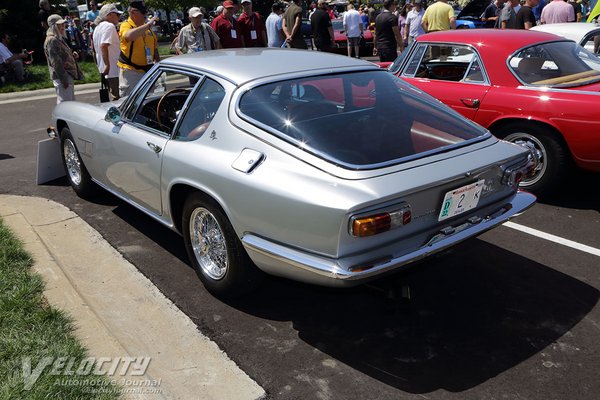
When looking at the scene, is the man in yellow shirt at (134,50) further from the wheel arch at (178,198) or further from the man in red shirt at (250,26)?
the wheel arch at (178,198)

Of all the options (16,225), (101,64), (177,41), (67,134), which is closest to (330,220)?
(16,225)

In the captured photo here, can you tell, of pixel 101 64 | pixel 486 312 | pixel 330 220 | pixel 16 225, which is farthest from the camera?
pixel 101 64

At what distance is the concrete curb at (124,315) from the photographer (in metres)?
2.87

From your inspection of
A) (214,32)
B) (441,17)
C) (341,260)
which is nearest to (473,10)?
(441,17)

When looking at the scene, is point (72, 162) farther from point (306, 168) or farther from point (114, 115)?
point (306, 168)

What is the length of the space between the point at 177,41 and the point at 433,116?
264 inches

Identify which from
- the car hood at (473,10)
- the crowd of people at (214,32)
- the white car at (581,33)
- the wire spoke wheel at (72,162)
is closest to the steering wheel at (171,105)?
the wire spoke wheel at (72,162)

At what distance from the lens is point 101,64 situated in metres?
8.03

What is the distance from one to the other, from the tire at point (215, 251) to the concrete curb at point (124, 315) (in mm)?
302

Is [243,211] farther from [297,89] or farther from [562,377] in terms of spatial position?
[562,377]

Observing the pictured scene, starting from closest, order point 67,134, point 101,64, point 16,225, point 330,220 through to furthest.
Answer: point 330,220 < point 16,225 < point 67,134 < point 101,64

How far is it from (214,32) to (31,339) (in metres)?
7.15

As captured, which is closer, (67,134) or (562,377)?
(562,377)

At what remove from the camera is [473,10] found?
19625 millimetres
